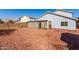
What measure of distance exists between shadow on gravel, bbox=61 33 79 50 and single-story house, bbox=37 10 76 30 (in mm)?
93

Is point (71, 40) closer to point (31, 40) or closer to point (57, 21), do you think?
point (57, 21)

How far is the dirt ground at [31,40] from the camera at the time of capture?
182 inches

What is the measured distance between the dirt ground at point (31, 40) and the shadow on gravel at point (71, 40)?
0.04 metres

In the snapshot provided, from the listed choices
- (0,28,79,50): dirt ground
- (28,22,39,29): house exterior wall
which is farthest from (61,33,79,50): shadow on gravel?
(28,22,39,29): house exterior wall

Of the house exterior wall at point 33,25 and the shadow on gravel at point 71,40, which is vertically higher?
the house exterior wall at point 33,25

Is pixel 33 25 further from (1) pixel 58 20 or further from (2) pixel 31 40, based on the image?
(1) pixel 58 20

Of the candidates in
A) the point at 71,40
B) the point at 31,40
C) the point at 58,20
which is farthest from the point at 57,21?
the point at 31,40

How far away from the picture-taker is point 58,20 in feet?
15.3

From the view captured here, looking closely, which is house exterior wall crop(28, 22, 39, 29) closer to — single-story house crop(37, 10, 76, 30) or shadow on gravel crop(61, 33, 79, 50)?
single-story house crop(37, 10, 76, 30)

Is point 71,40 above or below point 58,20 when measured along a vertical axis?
below

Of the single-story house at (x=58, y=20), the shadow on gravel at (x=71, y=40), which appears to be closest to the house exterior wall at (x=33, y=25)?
the single-story house at (x=58, y=20)

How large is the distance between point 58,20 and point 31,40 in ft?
1.32

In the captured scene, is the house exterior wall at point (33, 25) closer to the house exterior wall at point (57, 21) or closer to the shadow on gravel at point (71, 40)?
the house exterior wall at point (57, 21)

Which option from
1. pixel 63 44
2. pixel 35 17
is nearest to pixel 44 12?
pixel 35 17
